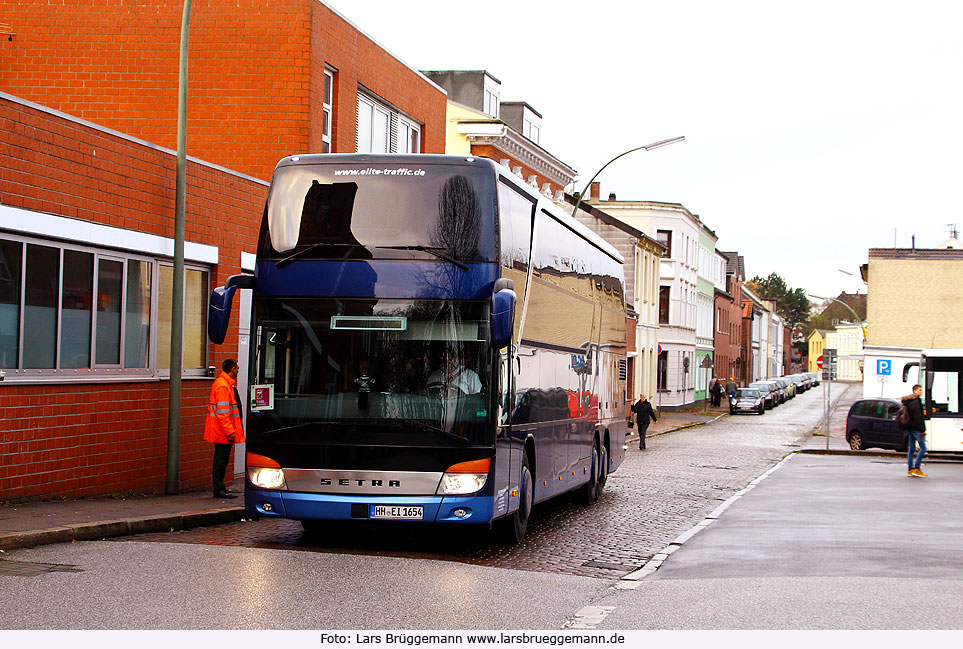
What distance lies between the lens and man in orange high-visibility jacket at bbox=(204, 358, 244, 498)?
1564 cm

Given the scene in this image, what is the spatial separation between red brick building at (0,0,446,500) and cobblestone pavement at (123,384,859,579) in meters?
2.37

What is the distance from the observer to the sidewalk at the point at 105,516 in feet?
37.2

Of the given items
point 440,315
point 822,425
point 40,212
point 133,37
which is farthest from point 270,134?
point 822,425

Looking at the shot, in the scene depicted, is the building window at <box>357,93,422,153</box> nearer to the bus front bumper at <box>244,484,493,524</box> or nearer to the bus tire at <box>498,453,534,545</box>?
the bus tire at <box>498,453,534,545</box>

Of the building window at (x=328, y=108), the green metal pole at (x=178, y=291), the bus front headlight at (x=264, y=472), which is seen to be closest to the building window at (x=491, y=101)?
the building window at (x=328, y=108)

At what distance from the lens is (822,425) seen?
2183 inches

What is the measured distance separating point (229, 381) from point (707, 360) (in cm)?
6069

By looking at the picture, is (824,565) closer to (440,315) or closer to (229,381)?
(440,315)

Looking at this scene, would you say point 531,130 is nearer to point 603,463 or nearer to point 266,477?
point 603,463

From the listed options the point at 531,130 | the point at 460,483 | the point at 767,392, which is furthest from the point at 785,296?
the point at 460,483

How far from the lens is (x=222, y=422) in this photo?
15.7 metres

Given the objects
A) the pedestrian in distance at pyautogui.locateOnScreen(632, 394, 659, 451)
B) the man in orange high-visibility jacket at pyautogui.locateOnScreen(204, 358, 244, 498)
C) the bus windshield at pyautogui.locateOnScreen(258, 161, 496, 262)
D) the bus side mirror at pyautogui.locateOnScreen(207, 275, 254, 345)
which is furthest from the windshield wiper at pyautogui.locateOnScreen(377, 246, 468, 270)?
the pedestrian in distance at pyautogui.locateOnScreen(632, 394, 659, 451)

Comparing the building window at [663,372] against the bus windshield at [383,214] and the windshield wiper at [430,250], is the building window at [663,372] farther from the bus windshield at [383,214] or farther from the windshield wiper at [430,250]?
the windshield wiper at [430,250]

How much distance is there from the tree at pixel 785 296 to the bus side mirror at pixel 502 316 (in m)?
184
